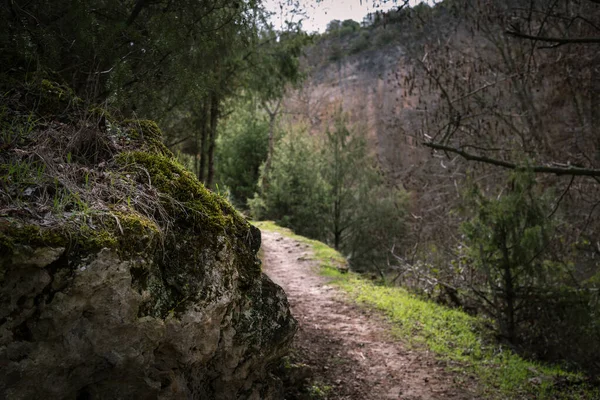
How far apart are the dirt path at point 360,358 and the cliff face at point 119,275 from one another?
5.00 feet

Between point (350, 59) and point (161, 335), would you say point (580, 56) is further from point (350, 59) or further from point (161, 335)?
point (350, 59)

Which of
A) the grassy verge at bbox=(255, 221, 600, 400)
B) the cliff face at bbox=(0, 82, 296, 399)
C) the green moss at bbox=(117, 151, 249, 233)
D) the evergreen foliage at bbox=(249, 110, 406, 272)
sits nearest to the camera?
the cliff face at bbox=(0, 82, 296, 399)

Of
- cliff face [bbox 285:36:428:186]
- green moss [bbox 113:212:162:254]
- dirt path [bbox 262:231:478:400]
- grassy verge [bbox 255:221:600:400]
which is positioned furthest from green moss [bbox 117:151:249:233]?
cliff face [bbox 285:36:428:186]

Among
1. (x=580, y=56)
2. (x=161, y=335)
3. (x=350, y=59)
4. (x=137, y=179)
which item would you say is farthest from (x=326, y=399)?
(x=350, y=59)

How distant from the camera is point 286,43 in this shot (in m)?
11.1

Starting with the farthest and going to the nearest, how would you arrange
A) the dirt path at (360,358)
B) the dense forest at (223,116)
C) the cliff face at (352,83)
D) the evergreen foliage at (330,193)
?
the cliff face at (352,83)
the evergreen foliage at (330,193)
the dirt path at (360,358)
the dense forest at (223,116)

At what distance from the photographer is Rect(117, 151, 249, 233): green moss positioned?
104 inches

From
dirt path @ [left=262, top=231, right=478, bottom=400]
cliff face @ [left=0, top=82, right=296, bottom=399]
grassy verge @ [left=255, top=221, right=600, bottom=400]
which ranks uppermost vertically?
cliff face @ [left=0, top=82, right=296, bottom=399]

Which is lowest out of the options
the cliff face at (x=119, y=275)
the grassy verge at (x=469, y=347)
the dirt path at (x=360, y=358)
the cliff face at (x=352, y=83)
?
the grassy verge at (x=469, y=347)

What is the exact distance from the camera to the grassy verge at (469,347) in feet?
15.5

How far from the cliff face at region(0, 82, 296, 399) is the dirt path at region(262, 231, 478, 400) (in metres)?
1.53

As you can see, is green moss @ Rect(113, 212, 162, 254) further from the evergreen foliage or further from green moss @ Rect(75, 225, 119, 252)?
the evergreen foliage

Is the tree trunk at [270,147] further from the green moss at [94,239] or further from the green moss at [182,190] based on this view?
the green moss at [94,239]

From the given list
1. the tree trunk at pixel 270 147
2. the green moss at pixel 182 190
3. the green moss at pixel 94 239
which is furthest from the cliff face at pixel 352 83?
the green moss at pixel 94 239
